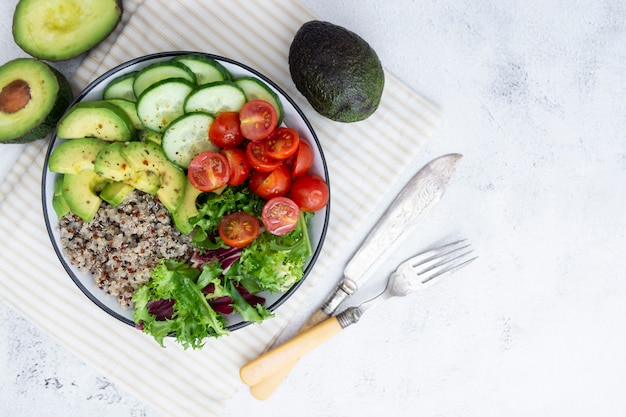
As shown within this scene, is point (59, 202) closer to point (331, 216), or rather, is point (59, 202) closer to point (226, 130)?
point (226, 130)

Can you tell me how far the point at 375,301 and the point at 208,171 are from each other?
835 millimetres

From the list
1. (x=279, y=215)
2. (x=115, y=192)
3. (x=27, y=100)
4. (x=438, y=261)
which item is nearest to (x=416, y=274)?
(x=438, y=261)

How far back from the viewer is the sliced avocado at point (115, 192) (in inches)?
68.1

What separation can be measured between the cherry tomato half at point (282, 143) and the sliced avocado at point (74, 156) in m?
0.52

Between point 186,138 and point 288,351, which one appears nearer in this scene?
point 186,138

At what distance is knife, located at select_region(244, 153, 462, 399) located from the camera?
2072 millimetres

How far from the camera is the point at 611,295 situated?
2.24 m

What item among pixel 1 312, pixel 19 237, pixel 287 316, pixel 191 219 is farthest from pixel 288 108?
pixel 1 312

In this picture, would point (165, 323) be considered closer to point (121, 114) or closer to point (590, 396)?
point (121, 114)

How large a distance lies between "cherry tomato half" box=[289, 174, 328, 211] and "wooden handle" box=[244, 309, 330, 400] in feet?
1.67

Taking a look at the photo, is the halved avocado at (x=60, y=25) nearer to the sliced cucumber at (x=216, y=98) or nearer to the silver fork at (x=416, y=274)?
the sliced cucumber at (x=216, y=98)

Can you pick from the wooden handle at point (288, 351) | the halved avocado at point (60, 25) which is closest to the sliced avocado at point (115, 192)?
the halved avocado at point (60, 25)

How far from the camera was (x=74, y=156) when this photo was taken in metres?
1.70

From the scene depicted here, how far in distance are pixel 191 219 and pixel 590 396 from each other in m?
1.79
